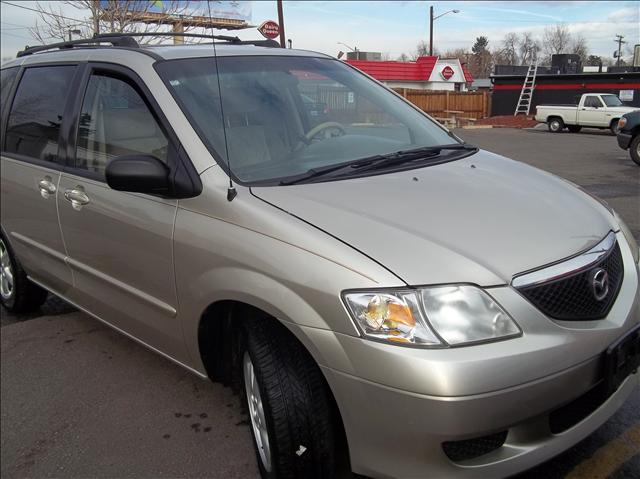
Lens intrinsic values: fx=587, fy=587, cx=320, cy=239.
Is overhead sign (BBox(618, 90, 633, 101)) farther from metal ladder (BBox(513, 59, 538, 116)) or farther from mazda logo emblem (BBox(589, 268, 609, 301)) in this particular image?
mazda logo emblem (BBox(589, 268, 609, 301))

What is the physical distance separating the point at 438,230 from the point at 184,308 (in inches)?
46.9

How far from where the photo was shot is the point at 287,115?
304 centimetres

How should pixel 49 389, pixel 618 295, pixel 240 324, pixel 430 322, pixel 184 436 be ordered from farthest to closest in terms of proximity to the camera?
pixel 49 389, pixel 184 436, pixel 240 324, pixel 618 295, pixel 430 322

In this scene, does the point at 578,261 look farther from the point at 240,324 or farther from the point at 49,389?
the point at 49,389

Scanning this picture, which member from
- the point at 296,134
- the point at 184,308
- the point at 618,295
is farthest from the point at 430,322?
the point at 296,134

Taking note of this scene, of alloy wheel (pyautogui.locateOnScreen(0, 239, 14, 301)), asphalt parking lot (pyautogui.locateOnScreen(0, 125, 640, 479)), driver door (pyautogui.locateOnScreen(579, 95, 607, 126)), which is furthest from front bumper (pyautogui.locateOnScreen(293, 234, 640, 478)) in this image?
driver door (pyautogui.locateOnScreen(579, 95, 607, 126))

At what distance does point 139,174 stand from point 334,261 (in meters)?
1.00

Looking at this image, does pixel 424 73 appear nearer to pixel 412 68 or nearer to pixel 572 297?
pixel 412 68

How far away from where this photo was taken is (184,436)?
2924 millimetres

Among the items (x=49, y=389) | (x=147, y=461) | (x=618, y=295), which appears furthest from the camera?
(x=49, y=389)

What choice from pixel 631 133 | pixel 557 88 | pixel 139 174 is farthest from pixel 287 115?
pixel 557 88

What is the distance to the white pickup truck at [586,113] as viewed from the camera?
71.5ft

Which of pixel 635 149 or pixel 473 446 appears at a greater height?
pixel 473 446

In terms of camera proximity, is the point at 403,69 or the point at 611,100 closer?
the point at 611,100
